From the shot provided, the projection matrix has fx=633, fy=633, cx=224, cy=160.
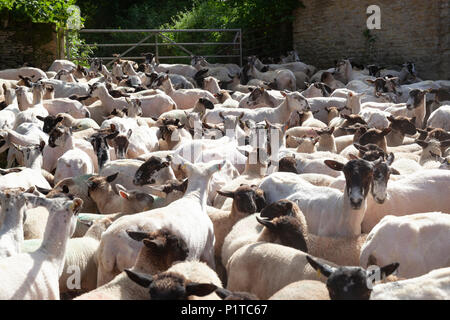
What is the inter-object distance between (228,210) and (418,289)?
3.04 meters

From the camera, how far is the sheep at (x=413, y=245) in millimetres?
4758

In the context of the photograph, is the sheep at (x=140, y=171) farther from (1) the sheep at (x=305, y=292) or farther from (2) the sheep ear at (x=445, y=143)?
(2) the sheep ear at (x=445, y=143)

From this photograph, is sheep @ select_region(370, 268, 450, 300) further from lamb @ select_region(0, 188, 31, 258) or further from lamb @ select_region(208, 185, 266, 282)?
lamb @ select_region(0, 188, 31, 258)

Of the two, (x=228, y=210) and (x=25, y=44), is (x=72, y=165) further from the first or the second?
(x=25, y=44)

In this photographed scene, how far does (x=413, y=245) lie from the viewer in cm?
481

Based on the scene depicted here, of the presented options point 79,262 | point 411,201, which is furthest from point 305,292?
point 411,201

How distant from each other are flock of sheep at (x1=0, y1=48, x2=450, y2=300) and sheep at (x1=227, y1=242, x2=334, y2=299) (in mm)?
11

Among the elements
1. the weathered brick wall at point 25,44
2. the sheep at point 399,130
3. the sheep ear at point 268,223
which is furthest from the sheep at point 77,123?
the weathered brick wall at point 25,44

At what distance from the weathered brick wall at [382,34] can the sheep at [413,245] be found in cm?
1200

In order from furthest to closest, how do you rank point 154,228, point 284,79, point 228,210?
point 284,79 < point 228,210 < point 154,228

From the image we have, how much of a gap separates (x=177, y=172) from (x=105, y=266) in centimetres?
311

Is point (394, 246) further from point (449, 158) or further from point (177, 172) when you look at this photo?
point (177, 172)
